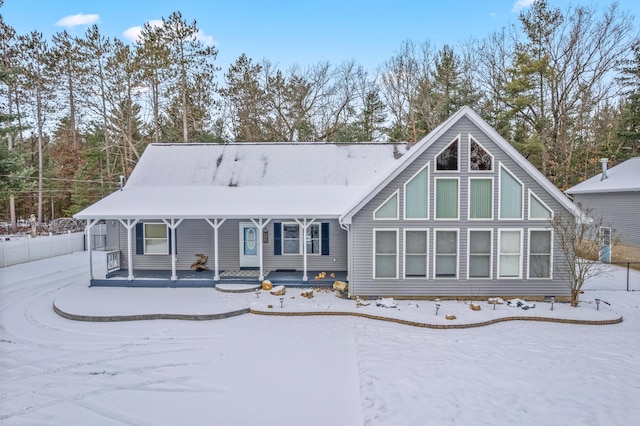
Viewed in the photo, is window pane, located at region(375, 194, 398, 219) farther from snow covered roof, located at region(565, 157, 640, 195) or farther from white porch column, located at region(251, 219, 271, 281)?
snow covered roof, located at region(565, 157, 640, 195)

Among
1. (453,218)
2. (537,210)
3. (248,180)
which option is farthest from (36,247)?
(537,210)

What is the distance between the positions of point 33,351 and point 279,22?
70.0 ft

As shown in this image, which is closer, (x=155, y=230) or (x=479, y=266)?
(x=479, y=266)

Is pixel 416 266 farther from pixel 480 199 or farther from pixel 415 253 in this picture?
pixel 480 199

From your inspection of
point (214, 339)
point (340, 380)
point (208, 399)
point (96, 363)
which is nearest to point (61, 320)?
point (96, 363)

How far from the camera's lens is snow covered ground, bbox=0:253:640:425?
16.8 ft

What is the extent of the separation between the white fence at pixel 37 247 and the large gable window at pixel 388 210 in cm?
1609

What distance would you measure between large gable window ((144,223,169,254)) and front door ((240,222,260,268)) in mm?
2772

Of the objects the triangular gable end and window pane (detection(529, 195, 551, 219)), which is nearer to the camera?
the triangular gable end

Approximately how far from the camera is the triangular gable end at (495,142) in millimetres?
9984

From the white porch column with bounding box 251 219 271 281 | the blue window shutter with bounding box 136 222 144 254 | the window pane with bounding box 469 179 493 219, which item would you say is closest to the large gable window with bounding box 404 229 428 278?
the window pane with bounding box 469 179 493 219

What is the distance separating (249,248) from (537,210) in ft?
30.7

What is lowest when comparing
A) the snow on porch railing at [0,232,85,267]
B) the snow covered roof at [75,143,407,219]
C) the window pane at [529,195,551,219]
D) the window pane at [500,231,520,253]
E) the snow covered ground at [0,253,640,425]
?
the snow covered ground at [0,253,640,425]

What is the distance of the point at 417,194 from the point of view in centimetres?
1039
